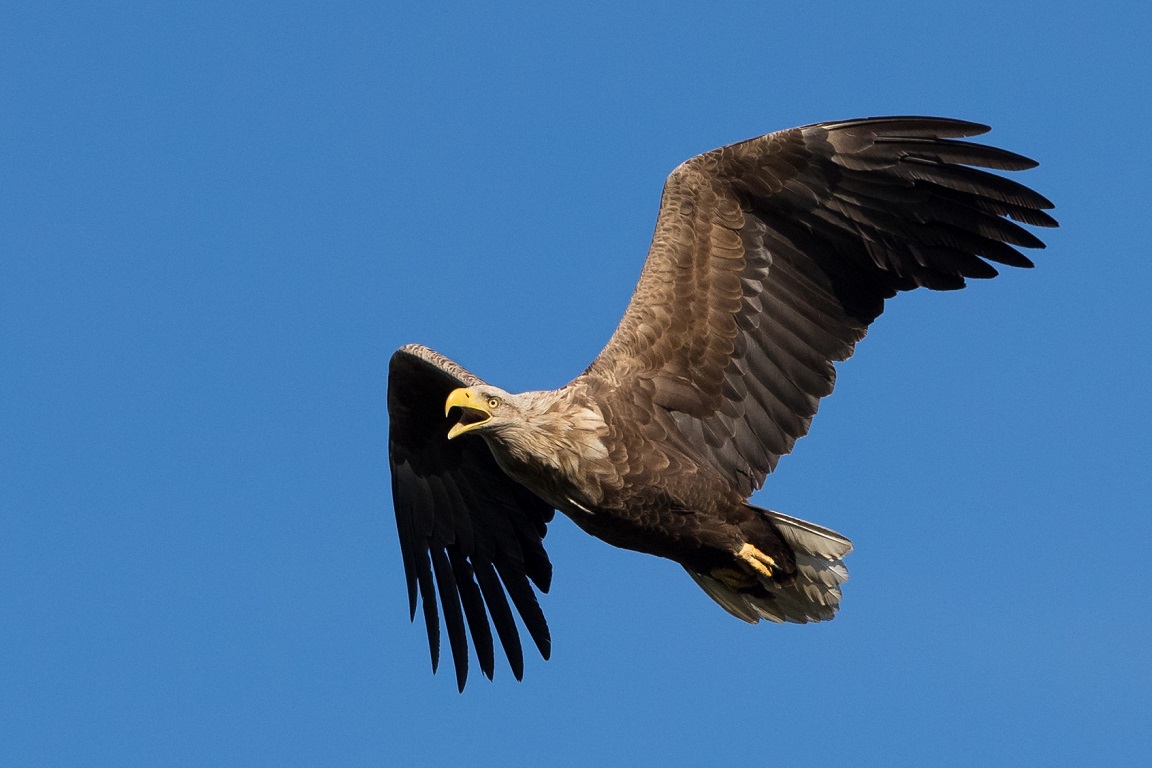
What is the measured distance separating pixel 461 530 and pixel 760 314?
2.52 meters

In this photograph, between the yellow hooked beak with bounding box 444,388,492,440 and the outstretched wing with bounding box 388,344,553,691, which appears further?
the outstretched wing with bounding box 388,344,553,691

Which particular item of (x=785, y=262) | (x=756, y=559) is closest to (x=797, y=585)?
(x=756, y=559)

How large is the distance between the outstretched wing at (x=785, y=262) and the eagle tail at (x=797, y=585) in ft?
1.30

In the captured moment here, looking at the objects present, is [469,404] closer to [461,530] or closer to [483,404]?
[483,404]

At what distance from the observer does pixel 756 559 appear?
1045 centimetres

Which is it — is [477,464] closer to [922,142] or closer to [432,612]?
[432,612]

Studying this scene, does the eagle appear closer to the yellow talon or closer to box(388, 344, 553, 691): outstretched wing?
the yellow talon

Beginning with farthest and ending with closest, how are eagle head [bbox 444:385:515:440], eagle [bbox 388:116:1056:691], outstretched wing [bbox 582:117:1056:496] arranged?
outstretched wing [bbox 582:117:1056:496] < eagle [bbox 388:116:1056:691] < eagle head [bbox 444:385:515:440]

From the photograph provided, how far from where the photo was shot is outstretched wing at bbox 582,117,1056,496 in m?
10.3

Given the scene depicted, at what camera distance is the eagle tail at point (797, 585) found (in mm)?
10469

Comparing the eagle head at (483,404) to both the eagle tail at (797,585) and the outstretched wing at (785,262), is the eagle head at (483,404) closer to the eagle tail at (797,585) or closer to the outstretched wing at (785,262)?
the outstretched wing at (785,262)

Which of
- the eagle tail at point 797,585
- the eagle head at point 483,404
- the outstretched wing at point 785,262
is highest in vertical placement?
the outstretched wing at point 785,262

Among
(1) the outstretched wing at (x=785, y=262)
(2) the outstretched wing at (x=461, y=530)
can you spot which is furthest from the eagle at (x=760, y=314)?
(2) the outstretched wing at (x=461, y=530)

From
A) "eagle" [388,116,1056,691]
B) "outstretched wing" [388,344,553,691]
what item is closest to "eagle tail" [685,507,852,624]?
"eagle" [388,116,1056,691]
